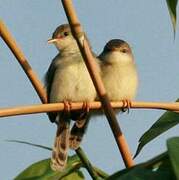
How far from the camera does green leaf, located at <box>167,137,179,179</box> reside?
4.38 ft

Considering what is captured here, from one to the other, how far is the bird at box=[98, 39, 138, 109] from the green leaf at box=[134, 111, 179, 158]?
2.39 metres

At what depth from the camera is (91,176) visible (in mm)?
2053

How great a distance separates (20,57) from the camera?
1845mm

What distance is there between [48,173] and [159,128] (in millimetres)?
529

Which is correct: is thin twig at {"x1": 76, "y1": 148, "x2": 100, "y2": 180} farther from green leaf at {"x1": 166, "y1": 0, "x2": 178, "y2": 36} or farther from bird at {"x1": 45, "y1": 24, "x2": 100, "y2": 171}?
bird at {"x1": 45, "y1": 24, "x2": 100, "y2": 171}

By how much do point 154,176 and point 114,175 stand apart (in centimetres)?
15

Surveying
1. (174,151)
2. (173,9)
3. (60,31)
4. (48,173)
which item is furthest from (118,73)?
(174,151)

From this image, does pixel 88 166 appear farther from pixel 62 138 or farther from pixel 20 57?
pixel 62 138

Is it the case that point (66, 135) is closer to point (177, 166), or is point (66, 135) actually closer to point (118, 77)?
point (118, 77)

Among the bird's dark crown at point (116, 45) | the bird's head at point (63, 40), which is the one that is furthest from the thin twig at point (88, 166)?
the bird's dark crown at point (116, 45)

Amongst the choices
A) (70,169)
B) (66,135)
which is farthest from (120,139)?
(66,135)

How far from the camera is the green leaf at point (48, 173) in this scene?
213 centimetres

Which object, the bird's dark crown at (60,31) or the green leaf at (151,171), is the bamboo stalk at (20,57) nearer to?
the green leaf at (151,171)

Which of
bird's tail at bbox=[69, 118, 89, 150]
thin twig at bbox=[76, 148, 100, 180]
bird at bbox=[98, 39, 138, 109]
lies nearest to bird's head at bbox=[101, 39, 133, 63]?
bird at bbox=[98, 39, 138, 109]
